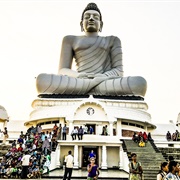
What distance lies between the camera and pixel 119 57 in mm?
24969

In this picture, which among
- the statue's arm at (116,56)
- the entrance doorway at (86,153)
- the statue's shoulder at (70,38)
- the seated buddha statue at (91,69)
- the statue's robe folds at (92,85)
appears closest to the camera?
the entrance doorway at (86,153)

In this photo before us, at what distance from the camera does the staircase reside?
11.1 m

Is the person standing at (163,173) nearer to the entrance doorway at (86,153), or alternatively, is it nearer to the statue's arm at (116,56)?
the entrance doorway at (86,153)

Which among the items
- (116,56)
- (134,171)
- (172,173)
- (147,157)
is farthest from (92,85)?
(172,173)

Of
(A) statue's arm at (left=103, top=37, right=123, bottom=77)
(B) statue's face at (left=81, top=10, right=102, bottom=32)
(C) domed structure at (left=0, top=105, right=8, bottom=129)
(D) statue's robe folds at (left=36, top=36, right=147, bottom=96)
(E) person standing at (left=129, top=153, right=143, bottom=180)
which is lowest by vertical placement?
(E) person standing at (left=129, top=153, right=143, bottom=180)

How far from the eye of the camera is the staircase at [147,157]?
11.1 metres

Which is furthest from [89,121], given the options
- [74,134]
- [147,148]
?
[147,148]

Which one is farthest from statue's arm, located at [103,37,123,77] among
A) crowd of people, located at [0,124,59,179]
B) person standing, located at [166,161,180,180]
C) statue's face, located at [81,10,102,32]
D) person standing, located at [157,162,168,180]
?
person standing, located at [166,161,180,180]

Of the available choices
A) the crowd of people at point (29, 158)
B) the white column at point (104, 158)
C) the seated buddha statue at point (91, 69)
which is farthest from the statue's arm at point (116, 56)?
the white column at point (104, 158)

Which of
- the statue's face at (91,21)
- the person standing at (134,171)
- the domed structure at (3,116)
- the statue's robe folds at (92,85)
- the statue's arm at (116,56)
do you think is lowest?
the person standing at (134,171)

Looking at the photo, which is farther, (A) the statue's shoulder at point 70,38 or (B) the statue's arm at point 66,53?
(A) the statue's shoulder at point 70,38

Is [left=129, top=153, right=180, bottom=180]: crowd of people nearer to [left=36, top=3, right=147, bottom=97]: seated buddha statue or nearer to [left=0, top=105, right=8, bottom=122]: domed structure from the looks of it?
[left=36, top=3, right=147, bottom=97]: seated buddha statue

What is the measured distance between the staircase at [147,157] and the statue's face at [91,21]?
13130 mm

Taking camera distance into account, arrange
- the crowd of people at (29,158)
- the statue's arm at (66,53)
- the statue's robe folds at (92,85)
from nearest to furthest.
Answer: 1. the crowd of people at (29,158)
2. the statue's robe folds at (92,85)
3. the statue's arm at (66,53)
